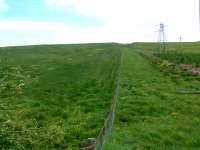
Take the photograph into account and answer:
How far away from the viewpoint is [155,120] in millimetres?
18906

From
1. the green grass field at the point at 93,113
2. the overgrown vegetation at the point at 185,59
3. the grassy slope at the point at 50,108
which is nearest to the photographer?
the grassy slope at the point at 50,108

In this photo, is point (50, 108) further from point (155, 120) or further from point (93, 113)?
point (155, 120)

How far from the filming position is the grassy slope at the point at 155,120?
15.0 metres

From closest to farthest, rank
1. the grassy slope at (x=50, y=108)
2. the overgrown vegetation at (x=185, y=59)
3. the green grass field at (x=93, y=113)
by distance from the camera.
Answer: the grassy slope at (x=50, y=108), the green grass field at (x=93, y=113), the overgrown vegetation at (x=185, y=59)

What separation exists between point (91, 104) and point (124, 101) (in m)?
1.52

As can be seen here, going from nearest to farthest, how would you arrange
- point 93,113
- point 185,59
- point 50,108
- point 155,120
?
point 155,120
point 93,113
point 50,108
point 185,59

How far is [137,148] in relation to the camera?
14.1m

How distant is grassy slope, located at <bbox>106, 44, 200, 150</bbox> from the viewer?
15000 millimetres

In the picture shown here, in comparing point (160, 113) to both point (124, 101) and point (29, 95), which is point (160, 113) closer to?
point (124, 101)

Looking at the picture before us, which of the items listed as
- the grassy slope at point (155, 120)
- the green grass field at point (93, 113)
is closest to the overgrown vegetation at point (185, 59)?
the green grass field at point (93, 113)

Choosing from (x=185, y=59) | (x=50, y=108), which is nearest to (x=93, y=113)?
(x=50, y=108)

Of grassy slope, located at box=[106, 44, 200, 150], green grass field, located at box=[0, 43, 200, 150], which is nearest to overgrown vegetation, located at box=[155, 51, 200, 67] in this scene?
→ green grass field, located at box=[0, 43, 200, 150]

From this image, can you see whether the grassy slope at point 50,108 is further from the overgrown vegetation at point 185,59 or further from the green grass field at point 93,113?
the overgrown vegetation at point 185,59

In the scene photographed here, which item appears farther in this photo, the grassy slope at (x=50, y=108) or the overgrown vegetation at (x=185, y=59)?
the overgrown vegetation at (x=185, y=59)
